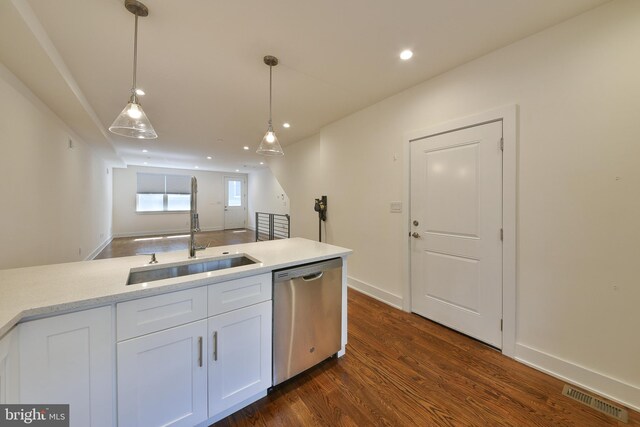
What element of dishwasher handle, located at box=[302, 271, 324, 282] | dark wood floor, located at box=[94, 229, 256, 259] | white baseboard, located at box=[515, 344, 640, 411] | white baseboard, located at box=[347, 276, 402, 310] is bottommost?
white baseboard, located at box=[515, 344, 640, 411]

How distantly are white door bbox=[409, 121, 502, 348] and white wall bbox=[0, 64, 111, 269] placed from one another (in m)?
3.80

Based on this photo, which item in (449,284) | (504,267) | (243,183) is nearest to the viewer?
(504,267)

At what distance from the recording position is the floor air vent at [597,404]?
147 centimetres

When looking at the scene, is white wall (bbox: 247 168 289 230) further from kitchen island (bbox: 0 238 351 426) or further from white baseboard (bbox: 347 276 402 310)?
kitchen island (bbox: 0 238 351 426)

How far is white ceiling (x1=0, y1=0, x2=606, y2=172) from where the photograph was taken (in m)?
1.64

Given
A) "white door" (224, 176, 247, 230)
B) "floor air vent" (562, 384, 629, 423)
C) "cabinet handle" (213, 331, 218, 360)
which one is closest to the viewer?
"cabinet handle" (213, 331, 218, 360)

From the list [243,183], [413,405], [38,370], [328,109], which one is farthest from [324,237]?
[243,183]

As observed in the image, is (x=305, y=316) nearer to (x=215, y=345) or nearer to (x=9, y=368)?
(x=215, y=345)

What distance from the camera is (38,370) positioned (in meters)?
0.96

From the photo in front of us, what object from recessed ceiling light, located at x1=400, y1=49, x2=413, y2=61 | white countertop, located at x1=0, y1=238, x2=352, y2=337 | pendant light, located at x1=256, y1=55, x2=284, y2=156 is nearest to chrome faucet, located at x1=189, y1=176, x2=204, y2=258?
white countertop, located at x1=0, y1=238, x2=352, y2=337

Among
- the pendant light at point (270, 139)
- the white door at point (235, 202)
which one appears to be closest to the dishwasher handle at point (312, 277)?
the pendant light at point (270, 139)

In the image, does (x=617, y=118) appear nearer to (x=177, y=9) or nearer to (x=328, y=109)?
(x=328, y=109)

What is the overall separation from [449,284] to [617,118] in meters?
1.75

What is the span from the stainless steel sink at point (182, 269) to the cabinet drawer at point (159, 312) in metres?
0.31
